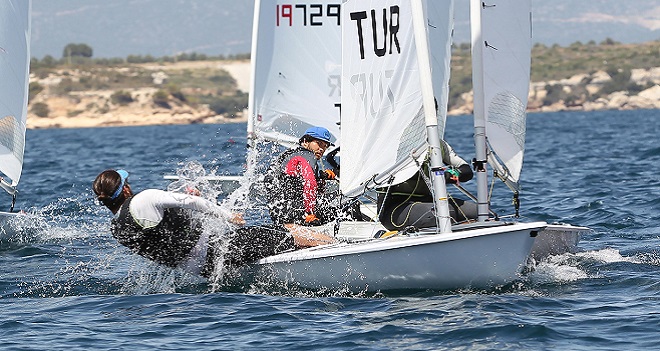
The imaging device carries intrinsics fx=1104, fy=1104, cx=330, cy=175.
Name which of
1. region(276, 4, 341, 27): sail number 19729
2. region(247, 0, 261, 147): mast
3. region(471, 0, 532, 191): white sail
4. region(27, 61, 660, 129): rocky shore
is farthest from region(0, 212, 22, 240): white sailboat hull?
region(27, 61, 660, 129): rocky shore

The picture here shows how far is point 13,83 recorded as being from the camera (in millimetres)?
12047

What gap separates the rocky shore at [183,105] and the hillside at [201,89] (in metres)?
0.06

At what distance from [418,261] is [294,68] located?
648 cm

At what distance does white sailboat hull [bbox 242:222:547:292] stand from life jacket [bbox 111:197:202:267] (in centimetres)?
59

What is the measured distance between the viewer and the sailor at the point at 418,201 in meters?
8.16

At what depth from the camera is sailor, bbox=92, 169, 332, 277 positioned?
23.7ft

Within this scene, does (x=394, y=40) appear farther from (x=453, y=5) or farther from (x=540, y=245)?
(x=540, y=245)

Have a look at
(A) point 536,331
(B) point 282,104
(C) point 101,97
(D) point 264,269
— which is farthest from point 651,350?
(C) point 101,97

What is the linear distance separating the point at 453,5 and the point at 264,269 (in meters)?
2.57

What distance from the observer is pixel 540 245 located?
8.01 meters

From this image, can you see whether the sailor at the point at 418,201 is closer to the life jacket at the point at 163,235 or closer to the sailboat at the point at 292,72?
the life jacket at the point at 163,235

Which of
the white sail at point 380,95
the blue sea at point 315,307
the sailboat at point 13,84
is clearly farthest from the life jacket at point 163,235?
the sailboat at point 13,84

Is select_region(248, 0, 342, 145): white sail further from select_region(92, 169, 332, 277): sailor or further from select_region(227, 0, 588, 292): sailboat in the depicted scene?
select_region(92, 169, 332, 277): sailor

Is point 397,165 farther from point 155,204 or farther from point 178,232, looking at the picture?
point 155,204
